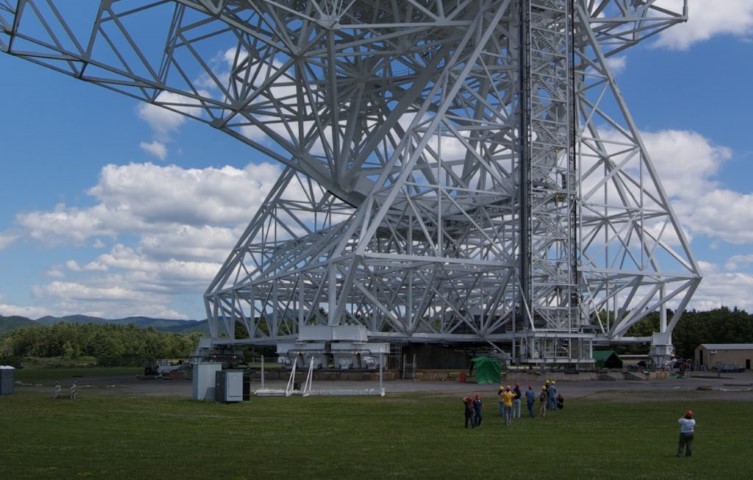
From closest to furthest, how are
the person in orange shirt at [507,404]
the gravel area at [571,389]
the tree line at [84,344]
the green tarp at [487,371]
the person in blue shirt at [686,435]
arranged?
the person in blue shirt at [686,435], the person in orange shirt at [507,404], the gravel area at [571,389], the green tarp at [487,371], the tree line at [84,344]

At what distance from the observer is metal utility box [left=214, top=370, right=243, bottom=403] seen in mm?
30703

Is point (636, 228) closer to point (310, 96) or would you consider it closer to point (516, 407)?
point (310, 96)

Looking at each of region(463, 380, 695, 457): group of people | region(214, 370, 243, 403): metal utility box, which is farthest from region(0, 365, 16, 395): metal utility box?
region(463, 380, 695, 457): group of people

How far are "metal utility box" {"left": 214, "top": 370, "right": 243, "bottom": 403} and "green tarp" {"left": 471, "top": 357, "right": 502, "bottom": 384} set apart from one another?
13099mm

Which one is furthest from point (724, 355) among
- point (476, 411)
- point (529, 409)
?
point (476, 411)

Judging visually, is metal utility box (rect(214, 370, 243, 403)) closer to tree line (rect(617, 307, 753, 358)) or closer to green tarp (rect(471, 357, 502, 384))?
green tarp (rect(471, 357, 502, 384))

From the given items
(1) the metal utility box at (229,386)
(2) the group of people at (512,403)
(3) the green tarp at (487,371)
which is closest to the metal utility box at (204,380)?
(1) the metal utility box at (229,386)

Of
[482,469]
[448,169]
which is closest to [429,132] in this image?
[448,169]

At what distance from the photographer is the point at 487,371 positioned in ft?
136

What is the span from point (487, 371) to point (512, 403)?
15.1 meters

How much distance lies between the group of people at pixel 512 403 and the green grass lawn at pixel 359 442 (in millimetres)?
295

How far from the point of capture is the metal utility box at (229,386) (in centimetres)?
3070

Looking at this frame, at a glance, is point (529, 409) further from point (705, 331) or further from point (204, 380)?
point (705, 331)

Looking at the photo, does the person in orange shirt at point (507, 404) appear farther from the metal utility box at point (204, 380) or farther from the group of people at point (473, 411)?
the metal utility box at point (204, 380)
